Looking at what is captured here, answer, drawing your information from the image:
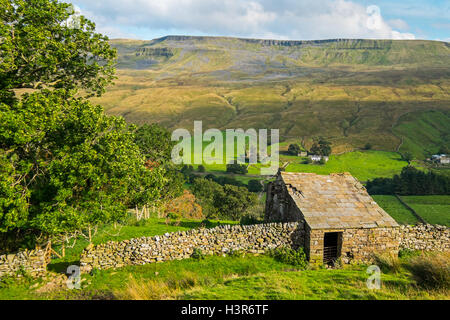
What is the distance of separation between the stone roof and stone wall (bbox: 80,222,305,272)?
4.91 feet

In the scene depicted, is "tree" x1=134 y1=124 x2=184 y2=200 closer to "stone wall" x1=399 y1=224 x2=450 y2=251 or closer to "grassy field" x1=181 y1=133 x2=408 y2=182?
"stone wall" x1=399 y1=224 x2=450 y2=251

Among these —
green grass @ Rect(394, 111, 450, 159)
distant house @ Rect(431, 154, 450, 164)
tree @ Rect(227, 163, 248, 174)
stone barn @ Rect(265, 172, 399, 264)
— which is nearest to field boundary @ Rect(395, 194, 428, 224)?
stone barn @ Rect(265, 172, 399, 264)

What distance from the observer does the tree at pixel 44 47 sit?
15.3 metres

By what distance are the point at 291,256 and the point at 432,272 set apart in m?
6.89

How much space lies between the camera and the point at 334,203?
62.3 ft

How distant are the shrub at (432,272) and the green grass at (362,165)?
83844 mm

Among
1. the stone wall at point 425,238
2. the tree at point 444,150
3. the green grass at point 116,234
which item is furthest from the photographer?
the tree at point 444,150

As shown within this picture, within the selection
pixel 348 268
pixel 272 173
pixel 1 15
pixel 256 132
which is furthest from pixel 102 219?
pixel 256 132

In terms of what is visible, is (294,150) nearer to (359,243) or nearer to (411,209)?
(411,209)

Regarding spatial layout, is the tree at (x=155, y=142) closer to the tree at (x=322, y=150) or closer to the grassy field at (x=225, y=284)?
the grassy field at (x=225, y=284)

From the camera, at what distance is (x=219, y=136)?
170125 millimetres

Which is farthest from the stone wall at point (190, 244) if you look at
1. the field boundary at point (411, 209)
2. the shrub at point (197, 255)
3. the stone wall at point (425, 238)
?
the field boundary at point (411, 209)

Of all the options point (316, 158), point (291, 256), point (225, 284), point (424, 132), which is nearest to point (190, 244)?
point (225, 284)

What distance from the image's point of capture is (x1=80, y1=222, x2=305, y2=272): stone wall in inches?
607
